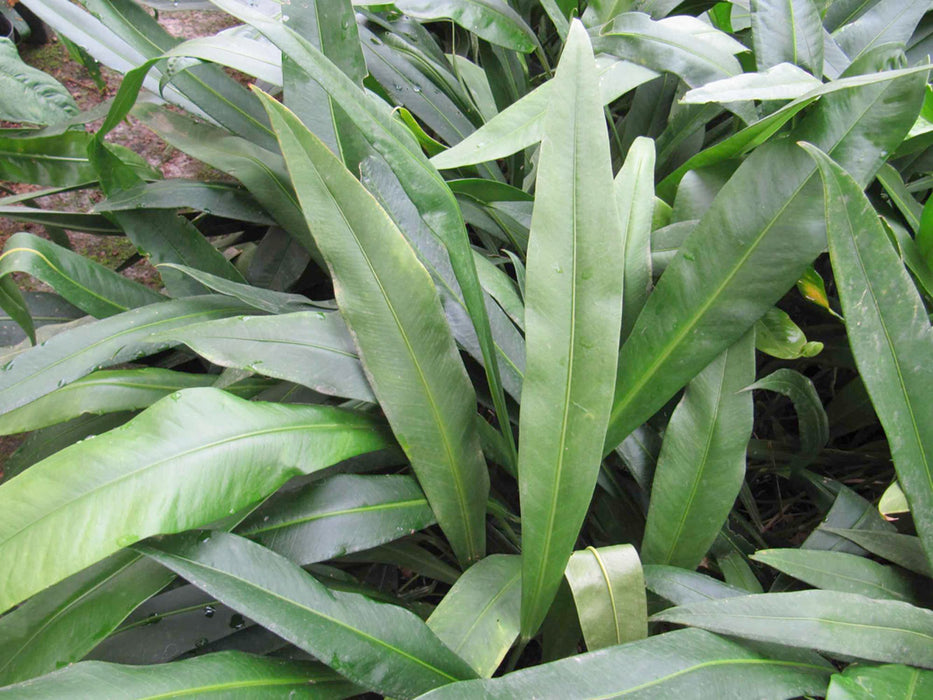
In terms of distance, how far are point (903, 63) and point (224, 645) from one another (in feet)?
2.64

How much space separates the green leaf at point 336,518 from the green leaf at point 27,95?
580mm

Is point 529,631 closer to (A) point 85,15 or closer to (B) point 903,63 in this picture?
(B) point 903,63

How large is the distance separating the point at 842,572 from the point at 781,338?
204 millimetres

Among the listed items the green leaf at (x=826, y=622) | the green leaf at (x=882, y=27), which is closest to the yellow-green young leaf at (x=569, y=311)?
the green leaf at (x=826, y=622)

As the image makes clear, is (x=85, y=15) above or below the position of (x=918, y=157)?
above

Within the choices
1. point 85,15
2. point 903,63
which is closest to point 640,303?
point 903,63

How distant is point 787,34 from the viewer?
0.59m

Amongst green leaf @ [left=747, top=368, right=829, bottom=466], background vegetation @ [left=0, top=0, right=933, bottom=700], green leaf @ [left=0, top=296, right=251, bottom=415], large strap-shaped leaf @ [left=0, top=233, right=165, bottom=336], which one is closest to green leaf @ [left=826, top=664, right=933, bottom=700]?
background vegetation @ [left=0, top=0, right=933, bottom=700]

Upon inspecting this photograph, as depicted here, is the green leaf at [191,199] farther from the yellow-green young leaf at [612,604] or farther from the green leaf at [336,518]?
the yellow-green young leaf at [612,604]

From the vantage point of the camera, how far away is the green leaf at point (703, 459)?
1.66 feet

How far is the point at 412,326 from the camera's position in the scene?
47 centimetres

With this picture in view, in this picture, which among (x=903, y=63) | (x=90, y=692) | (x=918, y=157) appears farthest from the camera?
(x=918, y=157)

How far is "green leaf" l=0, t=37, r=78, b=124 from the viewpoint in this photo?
708 mm

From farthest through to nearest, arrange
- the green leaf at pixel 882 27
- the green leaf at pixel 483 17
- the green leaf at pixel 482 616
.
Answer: the green leaf at pixel 483 17 → the green leaf at pixel 882 27 → the green leaf at pixel 482 616
